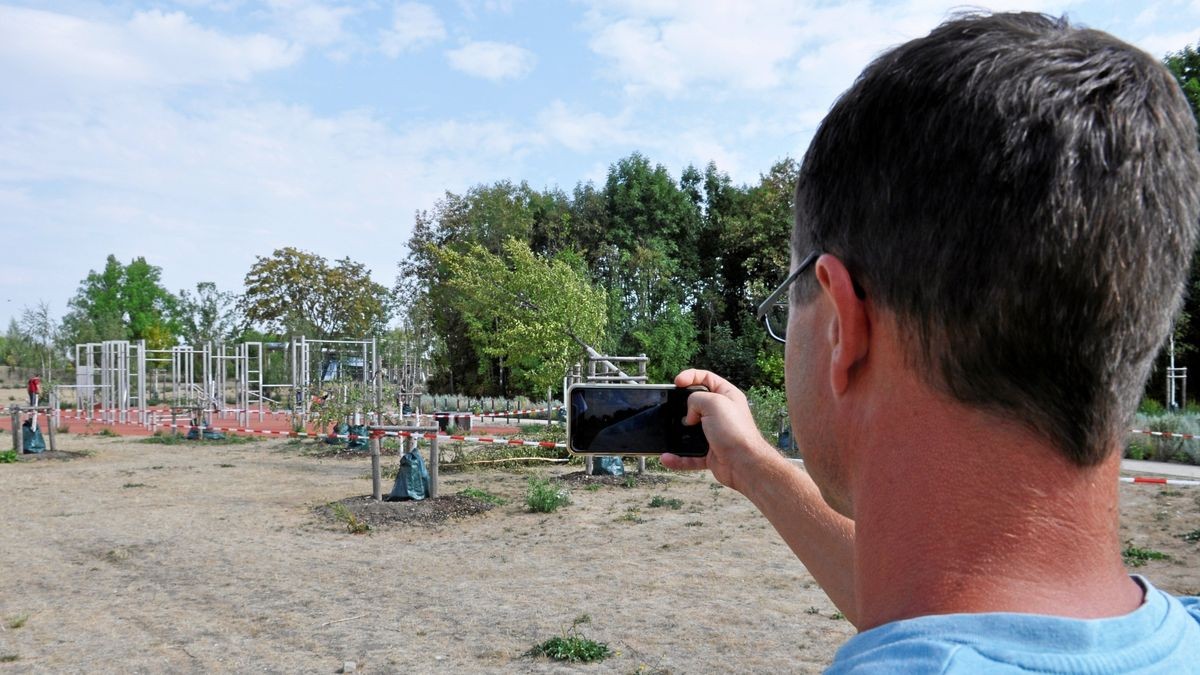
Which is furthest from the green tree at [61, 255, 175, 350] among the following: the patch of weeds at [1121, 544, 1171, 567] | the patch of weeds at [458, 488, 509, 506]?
the patch of weeds at [1121, 544, 1171, 567]

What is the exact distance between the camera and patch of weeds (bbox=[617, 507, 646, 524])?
10.8 metres

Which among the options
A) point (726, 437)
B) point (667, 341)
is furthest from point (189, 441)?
point (726, 437)

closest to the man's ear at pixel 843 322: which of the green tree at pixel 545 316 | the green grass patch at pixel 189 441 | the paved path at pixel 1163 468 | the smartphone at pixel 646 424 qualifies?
the smartphone at pixel 646 424

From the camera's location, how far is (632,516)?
36.2 ft

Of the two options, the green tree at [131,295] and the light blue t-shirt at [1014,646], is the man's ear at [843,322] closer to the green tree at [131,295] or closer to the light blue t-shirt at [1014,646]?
the light blue t-shirt at [1014,646]

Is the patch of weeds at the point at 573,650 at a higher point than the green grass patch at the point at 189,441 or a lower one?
lower

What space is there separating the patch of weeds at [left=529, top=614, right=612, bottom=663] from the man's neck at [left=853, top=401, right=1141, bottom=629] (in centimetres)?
523

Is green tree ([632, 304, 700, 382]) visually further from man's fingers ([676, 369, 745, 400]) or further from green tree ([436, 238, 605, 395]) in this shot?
man's fingers ([676, 369, 745, 400])

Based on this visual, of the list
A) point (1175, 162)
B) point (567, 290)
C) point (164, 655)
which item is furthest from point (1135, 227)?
point (567, 290)

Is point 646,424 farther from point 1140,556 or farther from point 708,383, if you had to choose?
point 1140,556

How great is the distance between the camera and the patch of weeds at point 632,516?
10773 mm

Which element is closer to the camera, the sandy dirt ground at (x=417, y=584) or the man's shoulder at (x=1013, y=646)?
the man's shoulder at (x=1013, y=646)

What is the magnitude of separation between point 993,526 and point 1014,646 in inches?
4.1

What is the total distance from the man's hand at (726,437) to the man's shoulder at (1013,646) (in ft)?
2.92
